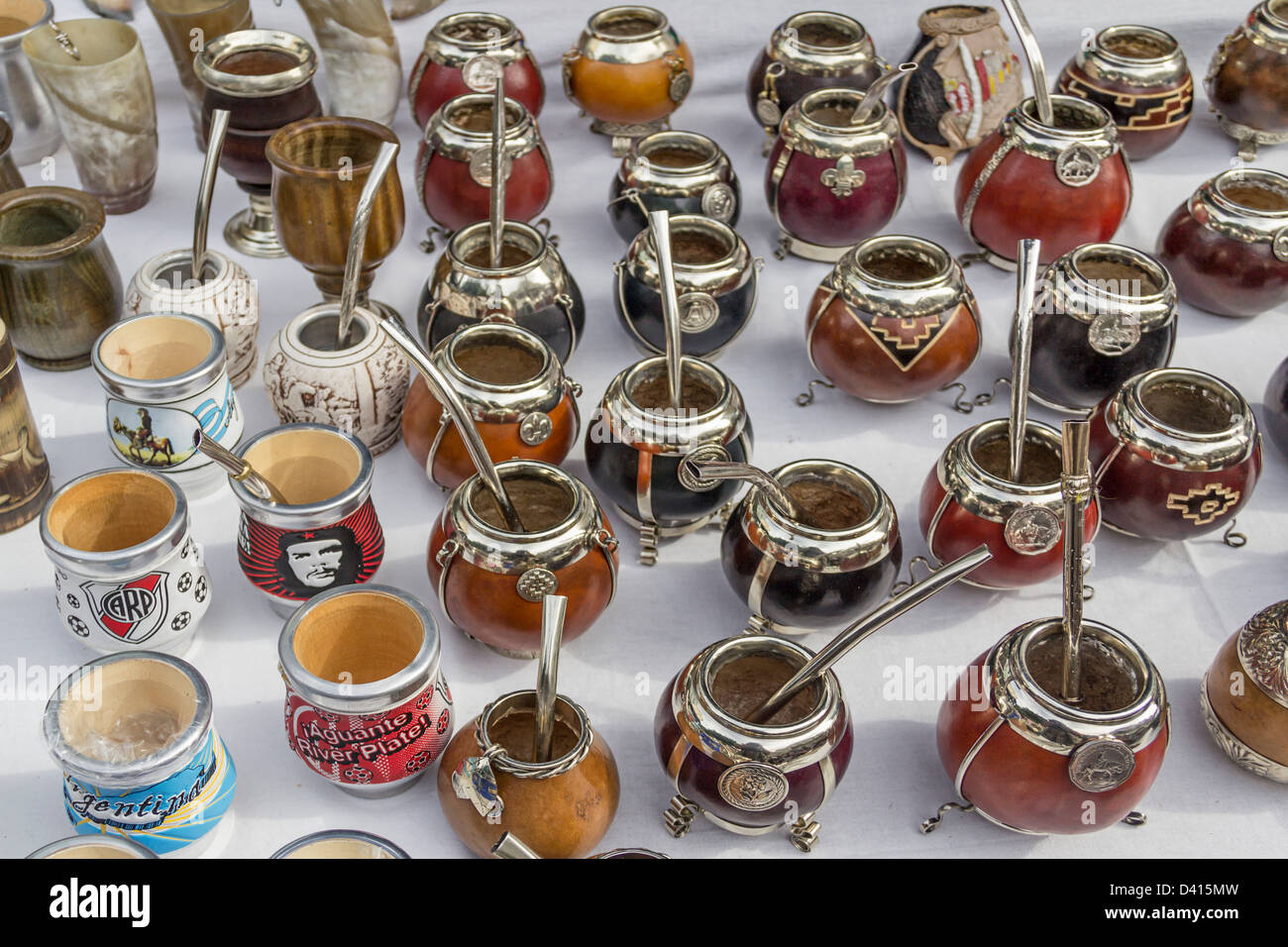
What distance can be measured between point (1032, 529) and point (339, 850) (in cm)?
73

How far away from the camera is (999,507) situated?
1.32m

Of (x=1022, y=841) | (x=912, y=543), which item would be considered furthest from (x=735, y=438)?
(x=1022, y=841)

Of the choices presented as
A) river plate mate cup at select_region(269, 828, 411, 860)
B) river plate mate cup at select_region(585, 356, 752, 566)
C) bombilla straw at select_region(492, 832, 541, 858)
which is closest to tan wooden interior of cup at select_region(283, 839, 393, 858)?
river plate mate cup at select_region(269, 828, 411, 860)

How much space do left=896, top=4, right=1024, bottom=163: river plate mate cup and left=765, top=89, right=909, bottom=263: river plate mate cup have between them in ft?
0.64

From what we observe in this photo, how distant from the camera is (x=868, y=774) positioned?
1.25 metres

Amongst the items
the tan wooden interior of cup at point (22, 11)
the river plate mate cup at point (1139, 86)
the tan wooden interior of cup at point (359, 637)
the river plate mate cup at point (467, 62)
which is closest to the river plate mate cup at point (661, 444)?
the tan wooden interior of cup at point (359, 637)

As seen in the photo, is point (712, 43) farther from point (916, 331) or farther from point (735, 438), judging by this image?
point (735, 438)

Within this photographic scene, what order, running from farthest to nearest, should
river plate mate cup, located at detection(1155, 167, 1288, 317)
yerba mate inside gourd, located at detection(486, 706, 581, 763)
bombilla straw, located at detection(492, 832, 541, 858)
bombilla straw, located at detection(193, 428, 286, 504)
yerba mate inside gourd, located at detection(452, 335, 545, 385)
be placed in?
1. river plate mate cup, located at detection(1155, 167, 1288, 317)
2. yerba mate inside gourd, located at detection(452, 335, 545, 385)
3. bombilla straw, located at detection(193, 428, 286, 504)
4. yerba mate inside gourd, located at detection(486, 706, 581, 763)
5. bombilla straw, located at detection(492, 832, 541, 858)

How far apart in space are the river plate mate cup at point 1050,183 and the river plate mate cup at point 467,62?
70 cm

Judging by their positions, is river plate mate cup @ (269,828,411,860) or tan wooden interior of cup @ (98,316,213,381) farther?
tan wooden interior of cup @ (98,316,213,381)

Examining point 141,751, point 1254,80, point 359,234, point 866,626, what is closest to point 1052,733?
point 866,626

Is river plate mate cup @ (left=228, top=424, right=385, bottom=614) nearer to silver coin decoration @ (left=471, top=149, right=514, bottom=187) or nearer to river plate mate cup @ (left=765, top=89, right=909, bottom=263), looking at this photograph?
silver coin decoration @ (left=471, top=149, right=514, bottom=187)

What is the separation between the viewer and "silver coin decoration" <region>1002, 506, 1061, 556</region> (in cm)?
131

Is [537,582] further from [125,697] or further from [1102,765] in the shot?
[1102,765]
